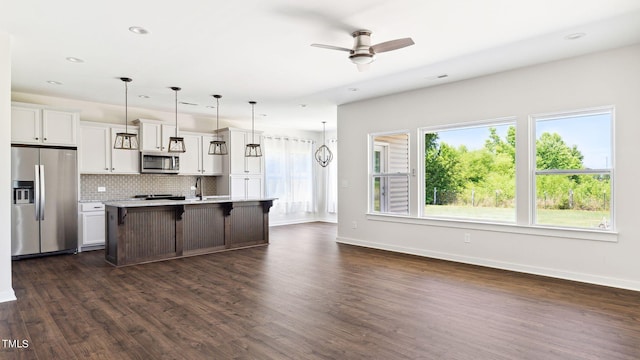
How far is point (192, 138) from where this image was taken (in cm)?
800

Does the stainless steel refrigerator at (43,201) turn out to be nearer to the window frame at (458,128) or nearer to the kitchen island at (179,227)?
the kitchen island at (179,227)

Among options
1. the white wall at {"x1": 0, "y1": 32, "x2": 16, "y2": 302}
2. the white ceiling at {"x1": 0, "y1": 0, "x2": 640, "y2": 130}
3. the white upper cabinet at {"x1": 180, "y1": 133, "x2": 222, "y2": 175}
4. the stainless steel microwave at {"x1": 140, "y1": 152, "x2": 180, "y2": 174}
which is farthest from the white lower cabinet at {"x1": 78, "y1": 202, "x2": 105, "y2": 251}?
the white wall at {"x1": 0, "y1": 32, "x2": 16, "y2": 302}

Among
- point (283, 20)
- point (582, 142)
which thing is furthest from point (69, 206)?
point (582, 142)

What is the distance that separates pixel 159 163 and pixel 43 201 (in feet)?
6.86

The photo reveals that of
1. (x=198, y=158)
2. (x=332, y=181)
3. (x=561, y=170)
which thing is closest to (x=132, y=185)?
(x=198, y=158)

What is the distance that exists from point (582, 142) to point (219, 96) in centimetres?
547

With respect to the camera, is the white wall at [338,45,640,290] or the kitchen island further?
the kitchen island

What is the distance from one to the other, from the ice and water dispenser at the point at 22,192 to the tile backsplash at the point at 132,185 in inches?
41.6

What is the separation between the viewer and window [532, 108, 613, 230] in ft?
14.0

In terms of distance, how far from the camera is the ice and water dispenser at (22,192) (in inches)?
219

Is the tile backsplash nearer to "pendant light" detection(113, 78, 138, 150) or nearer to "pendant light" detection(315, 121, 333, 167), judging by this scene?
"pendant light" detection(113, 78, 138, 150)

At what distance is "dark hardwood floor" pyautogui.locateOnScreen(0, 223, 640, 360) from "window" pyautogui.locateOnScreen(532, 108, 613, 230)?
0.83 metres

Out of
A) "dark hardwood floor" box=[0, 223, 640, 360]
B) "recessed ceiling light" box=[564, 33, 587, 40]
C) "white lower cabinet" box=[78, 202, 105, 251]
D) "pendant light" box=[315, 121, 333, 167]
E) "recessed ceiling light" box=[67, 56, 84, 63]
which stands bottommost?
"dark hardwood floor" box=[0, 223, 640, 360]

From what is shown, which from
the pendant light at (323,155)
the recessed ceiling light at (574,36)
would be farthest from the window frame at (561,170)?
the pendant light at (323,155)
